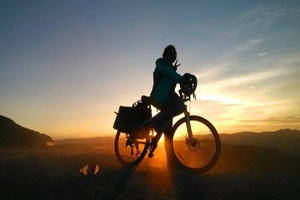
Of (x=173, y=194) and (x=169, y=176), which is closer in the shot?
(x=173, y=194)

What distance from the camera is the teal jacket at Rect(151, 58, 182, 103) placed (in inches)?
218

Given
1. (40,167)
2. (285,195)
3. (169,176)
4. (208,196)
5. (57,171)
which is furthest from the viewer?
(40,167)

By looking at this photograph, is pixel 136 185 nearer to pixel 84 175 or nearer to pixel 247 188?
pixel 84 175

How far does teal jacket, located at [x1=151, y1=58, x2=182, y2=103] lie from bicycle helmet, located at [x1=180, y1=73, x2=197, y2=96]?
263mm

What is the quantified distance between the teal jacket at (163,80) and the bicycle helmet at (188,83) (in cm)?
26

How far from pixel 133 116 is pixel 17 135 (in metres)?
Answer: 14.0

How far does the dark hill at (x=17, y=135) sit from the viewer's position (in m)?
16.6

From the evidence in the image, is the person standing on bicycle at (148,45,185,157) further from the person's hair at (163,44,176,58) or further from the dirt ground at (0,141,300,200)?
the dirt ground at (0,141,300,200)

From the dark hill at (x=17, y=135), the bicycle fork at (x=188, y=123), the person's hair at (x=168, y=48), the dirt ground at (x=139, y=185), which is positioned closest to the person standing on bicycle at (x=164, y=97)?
the bicycle fork at (x=188, y=123)

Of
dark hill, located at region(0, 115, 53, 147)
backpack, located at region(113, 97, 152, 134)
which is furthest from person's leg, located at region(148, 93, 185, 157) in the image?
dark hill, located at region(0, 115, 53, 147)

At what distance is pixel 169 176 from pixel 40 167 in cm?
340

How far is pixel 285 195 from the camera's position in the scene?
417cm

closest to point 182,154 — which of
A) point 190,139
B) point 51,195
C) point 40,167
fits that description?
point 190,139

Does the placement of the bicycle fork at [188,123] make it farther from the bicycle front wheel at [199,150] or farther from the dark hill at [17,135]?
the dark hill at [17,135]
